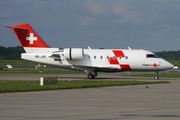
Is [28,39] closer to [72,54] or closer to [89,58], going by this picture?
[72,54]

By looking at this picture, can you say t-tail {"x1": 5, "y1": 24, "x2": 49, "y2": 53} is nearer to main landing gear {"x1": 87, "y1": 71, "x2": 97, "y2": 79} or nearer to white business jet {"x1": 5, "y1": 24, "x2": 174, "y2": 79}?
white business jet {"x1": 5, "y1": 24, "x2": 174, "y2": 79}

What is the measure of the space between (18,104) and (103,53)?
31877 millimetres

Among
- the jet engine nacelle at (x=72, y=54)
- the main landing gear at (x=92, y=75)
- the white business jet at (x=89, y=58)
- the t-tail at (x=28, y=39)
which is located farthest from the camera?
the t-tail at (x=28, y=39)

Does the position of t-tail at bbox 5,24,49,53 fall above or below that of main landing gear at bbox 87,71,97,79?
above

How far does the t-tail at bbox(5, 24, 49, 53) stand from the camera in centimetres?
5394

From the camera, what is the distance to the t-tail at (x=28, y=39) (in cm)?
5394

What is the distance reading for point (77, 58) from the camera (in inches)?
2088

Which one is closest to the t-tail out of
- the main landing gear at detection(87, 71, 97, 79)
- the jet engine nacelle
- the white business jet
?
the white business jet

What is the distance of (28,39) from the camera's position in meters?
54.2

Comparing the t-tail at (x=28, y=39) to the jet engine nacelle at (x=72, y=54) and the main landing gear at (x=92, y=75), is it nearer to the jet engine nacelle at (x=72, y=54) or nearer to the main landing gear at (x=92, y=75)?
the jet engine nacelle at (x=72, y=54)

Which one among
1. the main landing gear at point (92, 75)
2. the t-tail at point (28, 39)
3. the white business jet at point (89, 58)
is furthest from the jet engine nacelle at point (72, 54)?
the t-tail at point (28, 39)

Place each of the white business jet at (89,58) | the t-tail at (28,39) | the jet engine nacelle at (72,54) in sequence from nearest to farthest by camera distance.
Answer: the jet engine nacelle at (72,54), the white business jet at (89,58), the t-tail at (28,39)

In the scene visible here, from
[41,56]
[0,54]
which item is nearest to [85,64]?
[41,56]

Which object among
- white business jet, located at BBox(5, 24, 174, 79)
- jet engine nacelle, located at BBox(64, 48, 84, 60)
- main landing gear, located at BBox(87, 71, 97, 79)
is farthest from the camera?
main landing gear, located at BBox(87, 71, 97, 79)
